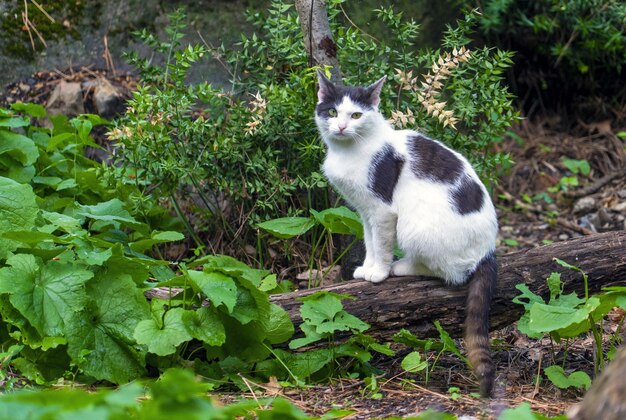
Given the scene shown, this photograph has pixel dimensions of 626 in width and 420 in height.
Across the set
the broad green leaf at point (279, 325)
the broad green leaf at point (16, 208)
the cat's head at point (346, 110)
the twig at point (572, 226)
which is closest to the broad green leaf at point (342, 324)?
the broad green leaf at point (279, 325)

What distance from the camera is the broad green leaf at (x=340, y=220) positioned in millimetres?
3833

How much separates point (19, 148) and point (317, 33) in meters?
1.74

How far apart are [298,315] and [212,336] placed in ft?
1.60

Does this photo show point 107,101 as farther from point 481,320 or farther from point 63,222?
point 481,320

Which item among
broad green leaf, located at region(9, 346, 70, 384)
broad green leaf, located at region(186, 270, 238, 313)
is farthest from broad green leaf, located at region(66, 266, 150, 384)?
broad green leaf, located at region(186, 270, 238, 313)

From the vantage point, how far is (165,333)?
3160mm

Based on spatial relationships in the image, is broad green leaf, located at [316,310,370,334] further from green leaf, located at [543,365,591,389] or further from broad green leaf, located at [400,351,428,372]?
green leaf, located at [543,365,591,389]

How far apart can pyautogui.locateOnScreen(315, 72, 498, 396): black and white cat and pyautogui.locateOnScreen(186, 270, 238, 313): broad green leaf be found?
→ 31.1 inches

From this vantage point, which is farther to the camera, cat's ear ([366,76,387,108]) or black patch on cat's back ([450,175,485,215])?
cat's ear ([366,76,387,108])

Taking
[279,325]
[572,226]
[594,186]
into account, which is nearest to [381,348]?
[279,325]

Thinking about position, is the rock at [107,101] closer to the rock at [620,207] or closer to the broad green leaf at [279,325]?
the broad green leaf at [279,325]

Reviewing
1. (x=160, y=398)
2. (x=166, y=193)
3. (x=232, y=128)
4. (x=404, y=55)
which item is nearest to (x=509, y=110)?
(x=404, y=55)

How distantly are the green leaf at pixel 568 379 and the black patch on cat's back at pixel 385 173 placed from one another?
3.44ft

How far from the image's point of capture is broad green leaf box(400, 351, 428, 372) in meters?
3.46
